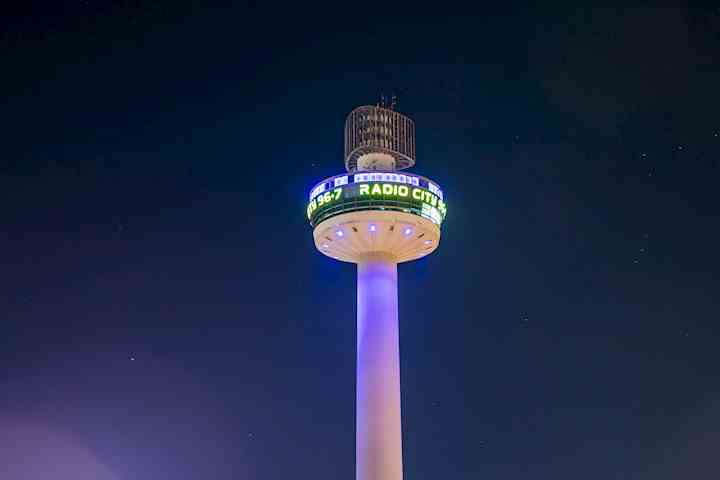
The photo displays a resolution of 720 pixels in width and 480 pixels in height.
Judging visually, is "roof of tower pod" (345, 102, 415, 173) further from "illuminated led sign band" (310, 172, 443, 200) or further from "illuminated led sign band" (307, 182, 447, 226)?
"illuminated led sign band" (307, 182, 447, 226)

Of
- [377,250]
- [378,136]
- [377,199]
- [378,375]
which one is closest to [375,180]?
[377,199]

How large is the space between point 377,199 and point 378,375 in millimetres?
10823

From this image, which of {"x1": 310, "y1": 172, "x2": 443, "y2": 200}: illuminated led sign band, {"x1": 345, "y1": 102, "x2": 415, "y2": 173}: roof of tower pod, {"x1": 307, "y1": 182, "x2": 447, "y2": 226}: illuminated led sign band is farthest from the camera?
{"x1": 345, "y1": 102, "x2": 415, "y2": 173}: roof of tower pod

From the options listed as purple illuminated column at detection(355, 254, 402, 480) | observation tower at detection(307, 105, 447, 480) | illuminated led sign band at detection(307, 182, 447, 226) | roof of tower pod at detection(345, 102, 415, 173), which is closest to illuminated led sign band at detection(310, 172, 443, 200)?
observation tower at detection(307, 105, 447, 480)

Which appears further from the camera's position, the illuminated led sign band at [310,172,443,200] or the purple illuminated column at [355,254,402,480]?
the illuminated led sign band at [310,172,443,200]

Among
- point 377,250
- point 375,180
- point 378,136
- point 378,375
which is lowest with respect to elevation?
point 378,375

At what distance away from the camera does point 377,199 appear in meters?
48.2

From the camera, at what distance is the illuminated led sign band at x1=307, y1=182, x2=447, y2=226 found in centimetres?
4825

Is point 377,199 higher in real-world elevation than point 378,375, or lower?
higher

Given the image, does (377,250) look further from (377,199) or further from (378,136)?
(378,136)

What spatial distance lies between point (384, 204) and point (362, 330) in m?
7.97

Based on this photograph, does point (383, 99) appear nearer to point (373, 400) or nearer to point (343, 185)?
point (343, 185)

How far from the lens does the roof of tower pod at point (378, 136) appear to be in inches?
2063

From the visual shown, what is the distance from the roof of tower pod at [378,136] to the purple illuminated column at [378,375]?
758cm
